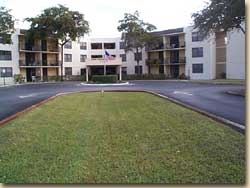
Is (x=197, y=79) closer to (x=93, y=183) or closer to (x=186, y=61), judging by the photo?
(x=186, y=61)

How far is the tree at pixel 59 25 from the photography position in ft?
12.9

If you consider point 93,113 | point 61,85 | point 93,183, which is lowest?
point 93,183

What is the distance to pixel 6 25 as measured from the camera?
158 inches

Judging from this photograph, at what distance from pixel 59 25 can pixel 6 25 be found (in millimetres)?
602

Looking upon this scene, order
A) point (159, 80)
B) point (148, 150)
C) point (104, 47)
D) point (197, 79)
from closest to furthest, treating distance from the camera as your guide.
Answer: point (148, 150) → point (104, 47) → point (159, 80) → point (197, 79)

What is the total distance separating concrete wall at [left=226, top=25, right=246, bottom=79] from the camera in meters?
3.42

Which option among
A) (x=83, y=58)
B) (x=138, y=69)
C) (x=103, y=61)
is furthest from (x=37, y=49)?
(x=138, y=69)

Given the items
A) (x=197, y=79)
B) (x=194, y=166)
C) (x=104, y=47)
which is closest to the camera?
(x=194, y=166)

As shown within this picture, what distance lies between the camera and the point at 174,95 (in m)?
6.91

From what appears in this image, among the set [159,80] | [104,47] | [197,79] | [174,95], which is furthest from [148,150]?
[174,95]

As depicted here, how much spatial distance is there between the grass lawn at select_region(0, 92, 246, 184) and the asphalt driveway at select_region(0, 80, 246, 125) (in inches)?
7.8

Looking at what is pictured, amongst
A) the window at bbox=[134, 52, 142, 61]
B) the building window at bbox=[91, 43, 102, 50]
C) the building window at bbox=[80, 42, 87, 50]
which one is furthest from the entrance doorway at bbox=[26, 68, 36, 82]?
the window at bbox=[134, 52, 142, 61]

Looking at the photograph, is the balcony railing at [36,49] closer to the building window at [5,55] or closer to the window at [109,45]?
the building window at [5,55]

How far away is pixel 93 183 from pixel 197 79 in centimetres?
350
